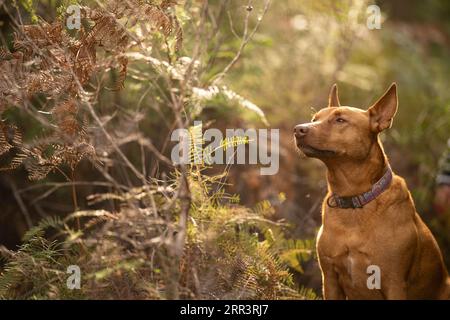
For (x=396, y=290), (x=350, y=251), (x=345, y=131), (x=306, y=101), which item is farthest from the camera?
(x=306, y=101)

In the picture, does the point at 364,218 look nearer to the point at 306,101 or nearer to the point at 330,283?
the point at 330,283

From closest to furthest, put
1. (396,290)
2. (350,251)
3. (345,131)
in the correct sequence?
(396,290) → (350,251) → (345,131)

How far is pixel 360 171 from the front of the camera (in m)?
4.63

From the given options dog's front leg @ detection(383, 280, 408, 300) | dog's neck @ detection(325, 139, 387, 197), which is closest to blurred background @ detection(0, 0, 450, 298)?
dog's neck @ detection(325, 139, 387, 197)

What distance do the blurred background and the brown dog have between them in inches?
47.6

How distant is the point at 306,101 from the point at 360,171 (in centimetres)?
562

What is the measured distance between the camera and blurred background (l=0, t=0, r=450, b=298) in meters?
6.87

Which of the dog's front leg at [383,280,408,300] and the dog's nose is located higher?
the dog's nose

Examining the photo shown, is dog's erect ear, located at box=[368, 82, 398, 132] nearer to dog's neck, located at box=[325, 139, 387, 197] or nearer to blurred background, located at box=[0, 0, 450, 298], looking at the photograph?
dog's neck, located at box=[325, 139, 387, 197]

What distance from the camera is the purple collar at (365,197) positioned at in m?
4.55

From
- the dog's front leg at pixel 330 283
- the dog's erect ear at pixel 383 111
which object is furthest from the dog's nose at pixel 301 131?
the dog's front leg at pixel 330 283

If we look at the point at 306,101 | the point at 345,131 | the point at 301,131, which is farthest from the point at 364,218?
the point at 306,101

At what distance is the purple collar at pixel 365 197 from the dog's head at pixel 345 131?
23 centimetres
